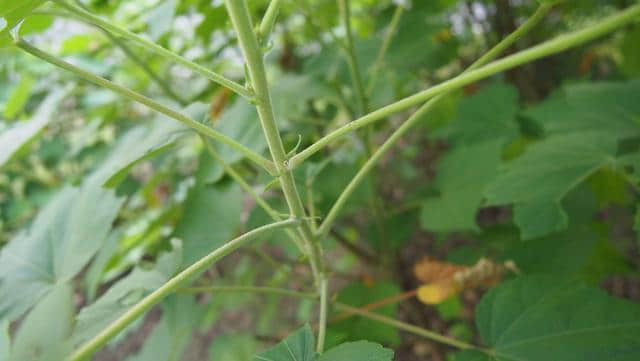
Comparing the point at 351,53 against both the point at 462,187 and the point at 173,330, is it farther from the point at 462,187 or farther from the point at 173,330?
the point at 173,330

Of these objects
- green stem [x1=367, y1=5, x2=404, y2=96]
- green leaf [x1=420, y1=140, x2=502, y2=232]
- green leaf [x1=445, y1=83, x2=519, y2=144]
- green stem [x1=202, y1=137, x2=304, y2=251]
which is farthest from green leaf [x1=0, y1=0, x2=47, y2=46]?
green leaf [x1=445, y1=83, x2=519, y2=144]

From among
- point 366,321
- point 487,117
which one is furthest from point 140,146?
point 487,117

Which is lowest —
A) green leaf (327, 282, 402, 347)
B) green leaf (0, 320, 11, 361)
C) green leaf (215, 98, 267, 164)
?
green leaf (327, 282, 402, 347)

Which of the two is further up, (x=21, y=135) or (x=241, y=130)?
(x=21, y=135)

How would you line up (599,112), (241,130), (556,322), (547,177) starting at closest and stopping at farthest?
(556,322), (547,177), (241,130), (599,112)

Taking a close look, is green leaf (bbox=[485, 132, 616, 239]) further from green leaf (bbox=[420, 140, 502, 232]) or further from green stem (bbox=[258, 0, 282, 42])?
green stem (bbox=[258, 0, 282, 42])
